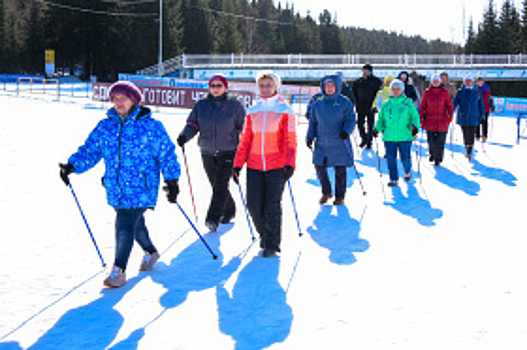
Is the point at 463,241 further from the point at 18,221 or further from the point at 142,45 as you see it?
the point at 142,45

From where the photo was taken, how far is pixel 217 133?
6.42 m

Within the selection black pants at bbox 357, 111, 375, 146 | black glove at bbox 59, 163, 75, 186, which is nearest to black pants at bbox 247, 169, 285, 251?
black glove at bbox 59, 163, 75, 186

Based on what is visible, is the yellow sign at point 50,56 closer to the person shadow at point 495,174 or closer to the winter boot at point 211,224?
the person shadow at point 495,174

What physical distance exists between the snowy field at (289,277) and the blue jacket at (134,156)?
71 cm

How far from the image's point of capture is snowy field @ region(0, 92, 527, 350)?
3.81 metres

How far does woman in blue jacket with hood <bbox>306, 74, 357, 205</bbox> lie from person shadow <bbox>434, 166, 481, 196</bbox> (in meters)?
2.07

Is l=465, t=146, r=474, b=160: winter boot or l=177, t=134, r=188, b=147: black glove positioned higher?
l=177, t=134, r=188, b=147: black glove

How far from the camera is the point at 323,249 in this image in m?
5.93

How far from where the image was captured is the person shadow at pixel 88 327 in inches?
144

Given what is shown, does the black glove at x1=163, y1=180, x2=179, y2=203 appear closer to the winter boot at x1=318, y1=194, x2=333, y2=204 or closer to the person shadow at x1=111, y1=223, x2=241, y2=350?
the person shadow at x1=111, y1=223, x2=241, y2=350

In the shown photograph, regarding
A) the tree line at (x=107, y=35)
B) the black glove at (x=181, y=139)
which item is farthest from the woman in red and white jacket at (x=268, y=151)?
the tree line at (x=107, y=35)

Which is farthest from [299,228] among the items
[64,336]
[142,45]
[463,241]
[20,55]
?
[20,55]

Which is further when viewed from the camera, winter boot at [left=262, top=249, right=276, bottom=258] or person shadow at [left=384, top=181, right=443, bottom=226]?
person shadow at [left=384, top=181, right=443, bottom=226]

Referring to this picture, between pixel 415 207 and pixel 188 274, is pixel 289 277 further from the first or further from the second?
pixel 415 207
